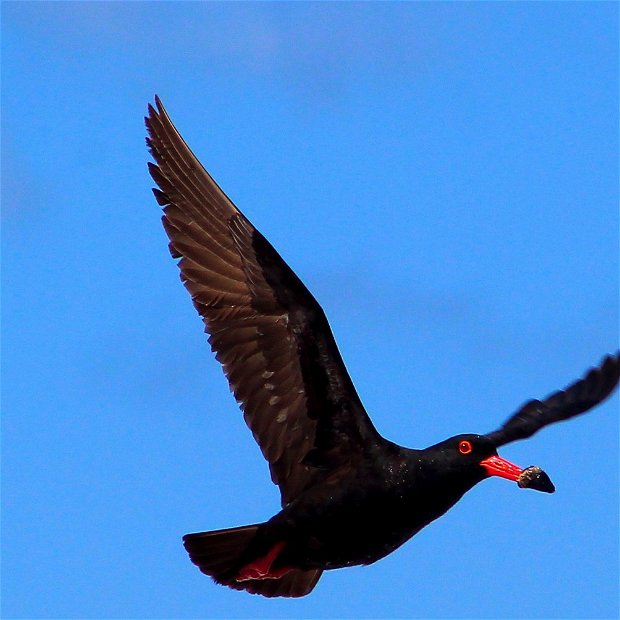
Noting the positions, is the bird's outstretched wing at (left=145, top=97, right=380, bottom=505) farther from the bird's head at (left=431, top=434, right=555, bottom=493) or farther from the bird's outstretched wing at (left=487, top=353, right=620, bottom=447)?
the bird's outstretched wing at (left=487, top=353, right=620, bottom=447)

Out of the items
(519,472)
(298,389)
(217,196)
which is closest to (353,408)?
(298,389)

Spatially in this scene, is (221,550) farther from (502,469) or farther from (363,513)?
(502,469)

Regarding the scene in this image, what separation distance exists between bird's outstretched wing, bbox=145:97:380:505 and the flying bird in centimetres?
1

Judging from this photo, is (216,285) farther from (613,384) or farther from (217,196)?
(613,384)

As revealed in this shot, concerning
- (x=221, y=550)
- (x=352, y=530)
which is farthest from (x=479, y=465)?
(x=221, y=550)

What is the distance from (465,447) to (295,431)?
170 centimetres

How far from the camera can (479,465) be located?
1370 cm

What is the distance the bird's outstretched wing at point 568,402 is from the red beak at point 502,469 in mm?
558

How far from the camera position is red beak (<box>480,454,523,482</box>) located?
45.0ft

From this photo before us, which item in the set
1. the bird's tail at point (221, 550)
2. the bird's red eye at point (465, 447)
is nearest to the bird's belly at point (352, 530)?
the bird's tail at point (221, 550)

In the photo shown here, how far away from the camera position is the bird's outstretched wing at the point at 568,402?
14398 millimetres

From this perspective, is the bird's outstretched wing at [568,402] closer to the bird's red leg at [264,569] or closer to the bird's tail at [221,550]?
the bird's red leg at [264,569]

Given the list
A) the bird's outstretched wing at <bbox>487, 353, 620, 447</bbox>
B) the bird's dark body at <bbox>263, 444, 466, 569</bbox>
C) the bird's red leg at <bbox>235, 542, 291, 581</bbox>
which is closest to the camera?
the bird's dark body at <bbox>263, 444, 466, 569</bbox>

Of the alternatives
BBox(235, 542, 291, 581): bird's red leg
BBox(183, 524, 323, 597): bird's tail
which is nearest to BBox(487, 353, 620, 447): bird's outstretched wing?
BBox(235, 542, 291, 581): bird's red leg
